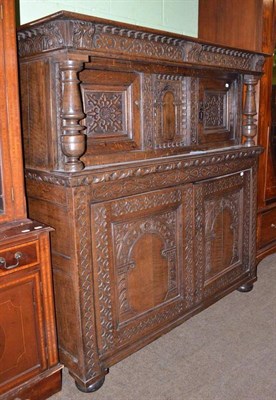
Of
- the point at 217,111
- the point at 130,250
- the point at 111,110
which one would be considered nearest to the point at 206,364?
the point at 130,250

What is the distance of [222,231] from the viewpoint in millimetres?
2777

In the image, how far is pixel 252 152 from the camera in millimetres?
2842

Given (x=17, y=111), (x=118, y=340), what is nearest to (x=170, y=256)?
(x=118, y=340)

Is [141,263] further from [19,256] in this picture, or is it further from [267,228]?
[267,228]

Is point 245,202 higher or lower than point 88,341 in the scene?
higher

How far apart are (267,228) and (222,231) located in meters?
0.96

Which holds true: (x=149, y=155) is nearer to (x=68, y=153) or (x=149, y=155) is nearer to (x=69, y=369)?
(x=68, y=153)

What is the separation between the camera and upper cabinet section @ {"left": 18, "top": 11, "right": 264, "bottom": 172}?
69.8 inches

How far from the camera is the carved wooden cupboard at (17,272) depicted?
1692 millimetres

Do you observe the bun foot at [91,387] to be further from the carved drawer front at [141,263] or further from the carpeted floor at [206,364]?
the carved drawer front at [141,263]

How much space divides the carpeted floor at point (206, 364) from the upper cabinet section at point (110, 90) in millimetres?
1127

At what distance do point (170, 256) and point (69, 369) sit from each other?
821 millimetres

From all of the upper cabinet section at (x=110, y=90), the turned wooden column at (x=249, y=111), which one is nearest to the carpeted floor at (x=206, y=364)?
the upper cabinet section at (x=110, y=90)

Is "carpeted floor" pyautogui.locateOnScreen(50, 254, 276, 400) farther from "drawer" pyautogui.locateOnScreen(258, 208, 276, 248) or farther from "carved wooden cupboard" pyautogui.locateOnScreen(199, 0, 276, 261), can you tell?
"carved wooden cupboard" pyautogui.locateOnScreen(199, 0, 276, 261)
